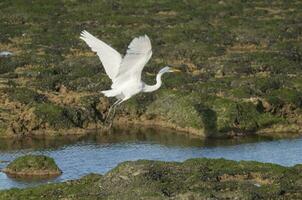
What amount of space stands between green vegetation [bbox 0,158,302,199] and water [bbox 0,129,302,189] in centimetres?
615

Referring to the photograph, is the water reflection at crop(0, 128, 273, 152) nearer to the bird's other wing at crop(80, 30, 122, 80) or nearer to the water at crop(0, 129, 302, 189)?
the water at crop(0, 129, 302, 189)

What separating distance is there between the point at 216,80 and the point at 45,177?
16.8m

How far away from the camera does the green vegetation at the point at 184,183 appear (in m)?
27.0

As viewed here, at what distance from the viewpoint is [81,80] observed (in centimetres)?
4894

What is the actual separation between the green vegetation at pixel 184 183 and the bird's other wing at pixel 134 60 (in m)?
3.40

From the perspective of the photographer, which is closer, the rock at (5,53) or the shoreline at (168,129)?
the shoreline at (168,129)

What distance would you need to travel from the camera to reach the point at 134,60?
3097 cm

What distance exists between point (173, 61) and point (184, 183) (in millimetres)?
27527

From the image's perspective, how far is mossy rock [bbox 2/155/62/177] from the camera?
34.2 metres

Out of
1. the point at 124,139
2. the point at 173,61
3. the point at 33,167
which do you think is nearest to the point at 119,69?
the point at 33,167

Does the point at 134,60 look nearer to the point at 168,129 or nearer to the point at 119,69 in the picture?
the point at 119,69

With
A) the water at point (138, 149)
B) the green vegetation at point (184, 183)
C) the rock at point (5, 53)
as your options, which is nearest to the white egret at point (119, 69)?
the water at point (138, 149)

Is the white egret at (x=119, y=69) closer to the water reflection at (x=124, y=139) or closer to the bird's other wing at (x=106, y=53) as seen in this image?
the bird's other wing at (x=106, y=53)

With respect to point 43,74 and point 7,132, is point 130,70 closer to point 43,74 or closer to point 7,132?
point 7,132
